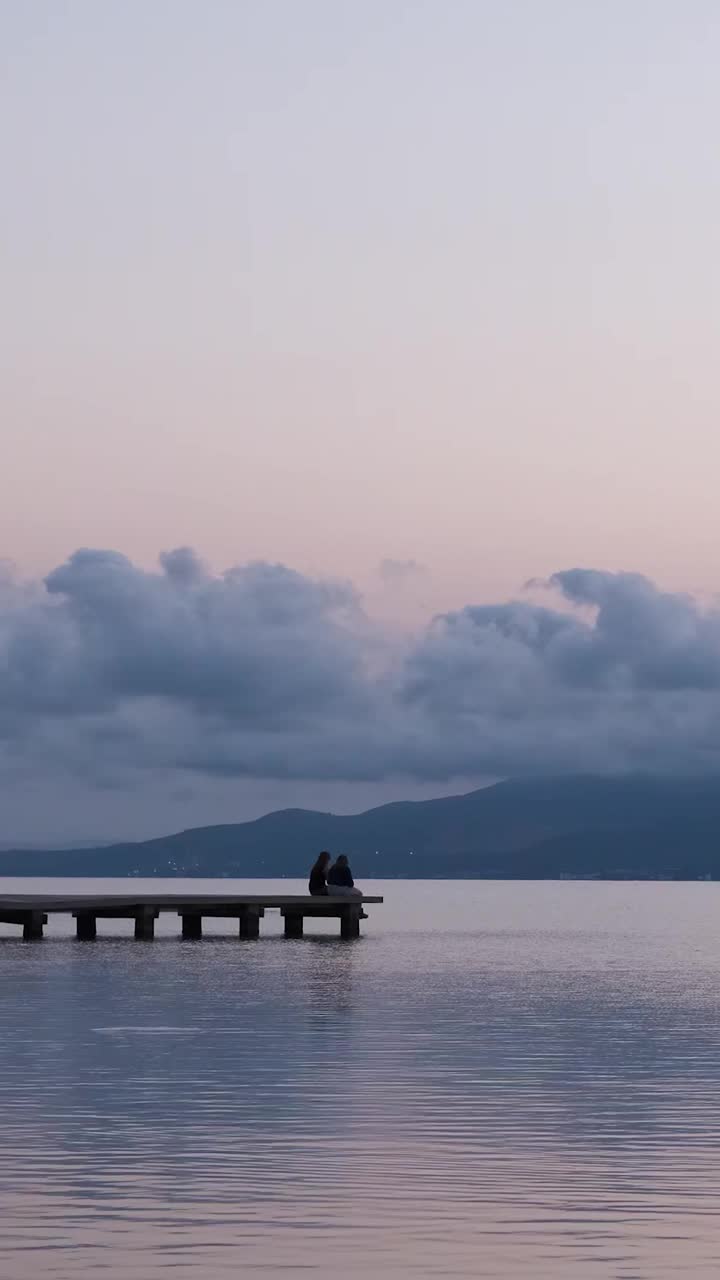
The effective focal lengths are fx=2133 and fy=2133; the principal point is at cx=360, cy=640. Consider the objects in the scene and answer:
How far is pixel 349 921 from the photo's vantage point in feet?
263

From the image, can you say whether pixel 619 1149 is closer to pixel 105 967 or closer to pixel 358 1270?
pixel 358 1270

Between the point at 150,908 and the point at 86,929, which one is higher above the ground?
the point at 150,908

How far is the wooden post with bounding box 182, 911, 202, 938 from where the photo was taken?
79.4 metres

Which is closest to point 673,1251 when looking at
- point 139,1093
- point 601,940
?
point 139,1093

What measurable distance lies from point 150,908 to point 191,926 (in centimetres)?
815

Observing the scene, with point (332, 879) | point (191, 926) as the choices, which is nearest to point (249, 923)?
point (191, 926)

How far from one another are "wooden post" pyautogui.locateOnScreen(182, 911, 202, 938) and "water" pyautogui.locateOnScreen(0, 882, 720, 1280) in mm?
29633

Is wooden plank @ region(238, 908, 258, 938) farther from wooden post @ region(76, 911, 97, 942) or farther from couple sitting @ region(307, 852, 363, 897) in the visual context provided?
wooden post @ region(76, 911, 97, 942)

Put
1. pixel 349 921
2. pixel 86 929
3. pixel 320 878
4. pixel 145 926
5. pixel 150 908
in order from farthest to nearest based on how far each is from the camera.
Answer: pixel 349 921 < pixel 86 929 < pixel 145 926 < pixel 320 878 < pixel 150 908

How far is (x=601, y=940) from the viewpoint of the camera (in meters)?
101

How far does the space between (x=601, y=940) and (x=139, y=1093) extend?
251ft

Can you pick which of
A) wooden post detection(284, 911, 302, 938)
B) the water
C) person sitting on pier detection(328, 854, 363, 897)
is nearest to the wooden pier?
person sitting on pier detection(328, 854, 363, 897)

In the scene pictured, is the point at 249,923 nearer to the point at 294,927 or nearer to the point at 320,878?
the point at 294,927

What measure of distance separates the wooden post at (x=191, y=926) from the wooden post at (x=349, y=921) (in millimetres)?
5352
